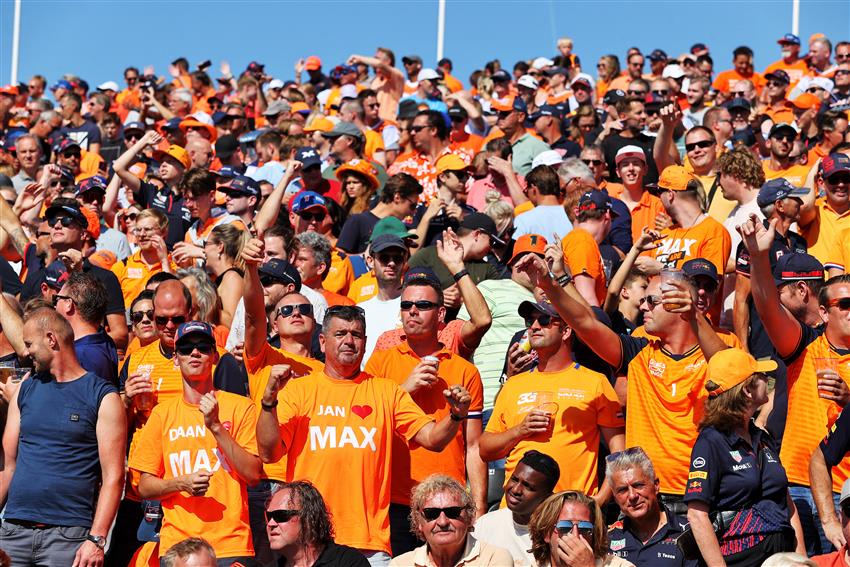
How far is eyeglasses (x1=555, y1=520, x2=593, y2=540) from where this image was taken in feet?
20.8

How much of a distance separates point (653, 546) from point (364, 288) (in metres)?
3.48

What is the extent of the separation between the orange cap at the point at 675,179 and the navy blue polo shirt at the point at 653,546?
291 cm

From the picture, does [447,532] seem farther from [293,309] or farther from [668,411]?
[293,309]

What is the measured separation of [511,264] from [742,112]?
20.9ft

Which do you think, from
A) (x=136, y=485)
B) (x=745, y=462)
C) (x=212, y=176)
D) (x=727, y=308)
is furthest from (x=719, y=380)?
(x=212, y=176)

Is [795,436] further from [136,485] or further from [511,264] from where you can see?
[136,485]

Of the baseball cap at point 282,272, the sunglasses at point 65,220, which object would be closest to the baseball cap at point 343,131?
the sunglasses at point 65,220

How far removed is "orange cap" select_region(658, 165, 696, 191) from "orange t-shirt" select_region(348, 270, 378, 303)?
2169mm

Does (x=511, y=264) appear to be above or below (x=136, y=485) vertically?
above

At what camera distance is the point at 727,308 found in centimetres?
927

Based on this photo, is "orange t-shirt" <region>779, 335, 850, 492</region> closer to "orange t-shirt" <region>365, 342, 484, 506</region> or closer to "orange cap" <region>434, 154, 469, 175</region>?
"orange t-shirt" <region>365, 342, 484, 506</region>

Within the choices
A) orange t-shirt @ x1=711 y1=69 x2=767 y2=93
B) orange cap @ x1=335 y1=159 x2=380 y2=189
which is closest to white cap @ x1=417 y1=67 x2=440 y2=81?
orange t-shirt @ x1=711 y1=69 x2=767 y2=93

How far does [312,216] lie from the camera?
11.0 metres

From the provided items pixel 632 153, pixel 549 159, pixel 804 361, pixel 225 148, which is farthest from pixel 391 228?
pixel 225 148
